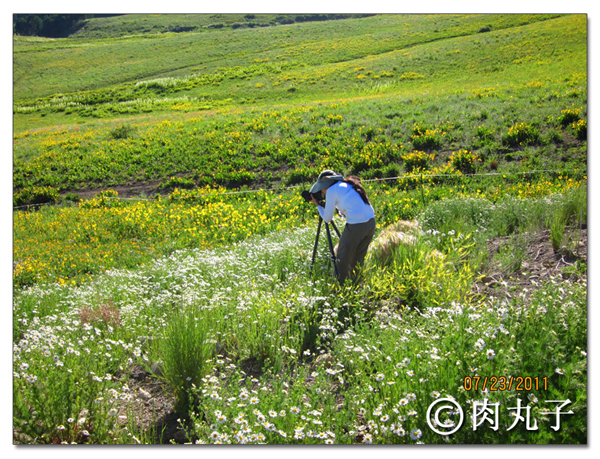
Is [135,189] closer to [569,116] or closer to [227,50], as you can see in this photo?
[227,50]

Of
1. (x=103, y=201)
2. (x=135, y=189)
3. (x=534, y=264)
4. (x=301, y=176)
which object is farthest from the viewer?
(x=135, y=189)

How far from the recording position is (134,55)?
35.0ft

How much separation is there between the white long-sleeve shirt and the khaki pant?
10cm

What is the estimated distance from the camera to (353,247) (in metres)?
5.69

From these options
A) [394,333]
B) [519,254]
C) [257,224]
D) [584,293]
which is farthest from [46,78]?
[584,293]

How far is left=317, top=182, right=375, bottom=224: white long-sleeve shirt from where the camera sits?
554 cm

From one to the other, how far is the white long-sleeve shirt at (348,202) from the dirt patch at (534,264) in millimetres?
1726

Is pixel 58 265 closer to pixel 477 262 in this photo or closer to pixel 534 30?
pixel 477 262

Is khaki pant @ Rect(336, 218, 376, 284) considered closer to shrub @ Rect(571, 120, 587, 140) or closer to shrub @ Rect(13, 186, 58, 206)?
shrub @ Rect(571, 120, 587, 140)

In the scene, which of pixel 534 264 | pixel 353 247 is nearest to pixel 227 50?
pixel 353 247

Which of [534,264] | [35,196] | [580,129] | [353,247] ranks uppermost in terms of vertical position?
[580,129]

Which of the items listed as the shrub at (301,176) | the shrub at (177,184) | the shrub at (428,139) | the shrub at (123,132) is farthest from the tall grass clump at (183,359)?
the shrub at (123,132)

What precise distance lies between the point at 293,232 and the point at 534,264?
425 centimetres

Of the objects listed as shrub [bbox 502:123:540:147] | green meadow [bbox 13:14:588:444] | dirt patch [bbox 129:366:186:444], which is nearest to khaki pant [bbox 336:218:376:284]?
green meadow [bbox 13:14:588:444]
